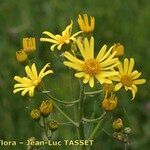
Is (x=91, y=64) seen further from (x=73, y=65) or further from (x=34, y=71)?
(x=34, y=71)

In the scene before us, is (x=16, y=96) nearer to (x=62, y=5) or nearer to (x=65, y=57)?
(x=62, y=5)

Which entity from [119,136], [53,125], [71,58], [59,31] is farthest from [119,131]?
[59,31]

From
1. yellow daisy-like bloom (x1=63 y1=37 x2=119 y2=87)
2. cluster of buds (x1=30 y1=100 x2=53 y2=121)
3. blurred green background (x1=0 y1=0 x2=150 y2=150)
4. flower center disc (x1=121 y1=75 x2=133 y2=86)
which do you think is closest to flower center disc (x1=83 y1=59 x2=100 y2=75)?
yellow daisy-like bloom (x1=63 y1=37 x2=119 y2=87)

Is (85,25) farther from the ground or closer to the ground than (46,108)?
farther from the ground

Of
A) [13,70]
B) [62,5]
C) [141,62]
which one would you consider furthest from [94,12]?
[13,70]

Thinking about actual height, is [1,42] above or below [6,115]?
above

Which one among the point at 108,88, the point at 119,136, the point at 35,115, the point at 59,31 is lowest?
the point at 119,136
